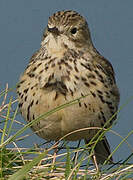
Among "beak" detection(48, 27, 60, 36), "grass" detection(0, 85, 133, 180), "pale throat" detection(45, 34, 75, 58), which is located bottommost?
"grass" detection(0, 85, 133, 180)

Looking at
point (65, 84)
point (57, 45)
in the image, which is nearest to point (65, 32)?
point (57, 45)

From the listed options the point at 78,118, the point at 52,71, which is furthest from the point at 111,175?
the point at 52,71

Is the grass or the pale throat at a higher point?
the pale throat

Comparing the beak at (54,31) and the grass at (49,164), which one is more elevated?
the beak at (54,31)

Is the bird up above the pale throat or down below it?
below

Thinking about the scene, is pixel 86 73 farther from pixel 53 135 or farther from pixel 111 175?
pixel 111 175

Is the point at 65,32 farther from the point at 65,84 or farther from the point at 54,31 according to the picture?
the point at 65,84
